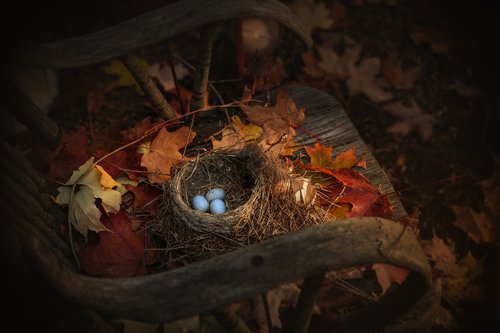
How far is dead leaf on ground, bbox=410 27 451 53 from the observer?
2633mm

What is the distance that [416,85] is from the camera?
2.58 metres

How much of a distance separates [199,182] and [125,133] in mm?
381

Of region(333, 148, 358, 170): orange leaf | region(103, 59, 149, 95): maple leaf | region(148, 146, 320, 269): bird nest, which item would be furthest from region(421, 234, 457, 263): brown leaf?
region(103, 59, 149, 95): maple leaf

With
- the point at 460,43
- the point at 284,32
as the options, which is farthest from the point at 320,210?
the point at 460,43

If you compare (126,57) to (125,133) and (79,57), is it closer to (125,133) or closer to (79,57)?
(79,57)

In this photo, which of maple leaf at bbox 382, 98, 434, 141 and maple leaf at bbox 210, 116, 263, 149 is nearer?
maple leaf at bbox 210, 116, 263, 149

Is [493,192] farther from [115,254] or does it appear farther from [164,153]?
[115,254]

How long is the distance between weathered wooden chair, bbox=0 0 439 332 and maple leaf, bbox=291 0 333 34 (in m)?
1.34

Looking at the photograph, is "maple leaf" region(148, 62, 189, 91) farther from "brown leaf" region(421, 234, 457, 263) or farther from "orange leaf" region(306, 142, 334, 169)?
"brown leaf" region(421, 234, 457, 263)

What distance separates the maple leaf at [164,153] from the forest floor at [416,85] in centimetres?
56

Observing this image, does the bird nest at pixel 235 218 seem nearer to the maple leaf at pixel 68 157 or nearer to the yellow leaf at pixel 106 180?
the yellow leaf at pixel 106 180

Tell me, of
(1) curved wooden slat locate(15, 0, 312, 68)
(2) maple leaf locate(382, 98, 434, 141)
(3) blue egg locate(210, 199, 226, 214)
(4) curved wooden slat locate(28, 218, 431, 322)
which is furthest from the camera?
(2) maple leaf locate(382, 98, 434, 141)

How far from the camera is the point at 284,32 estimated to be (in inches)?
106

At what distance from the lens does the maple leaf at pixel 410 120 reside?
7.92 feet
